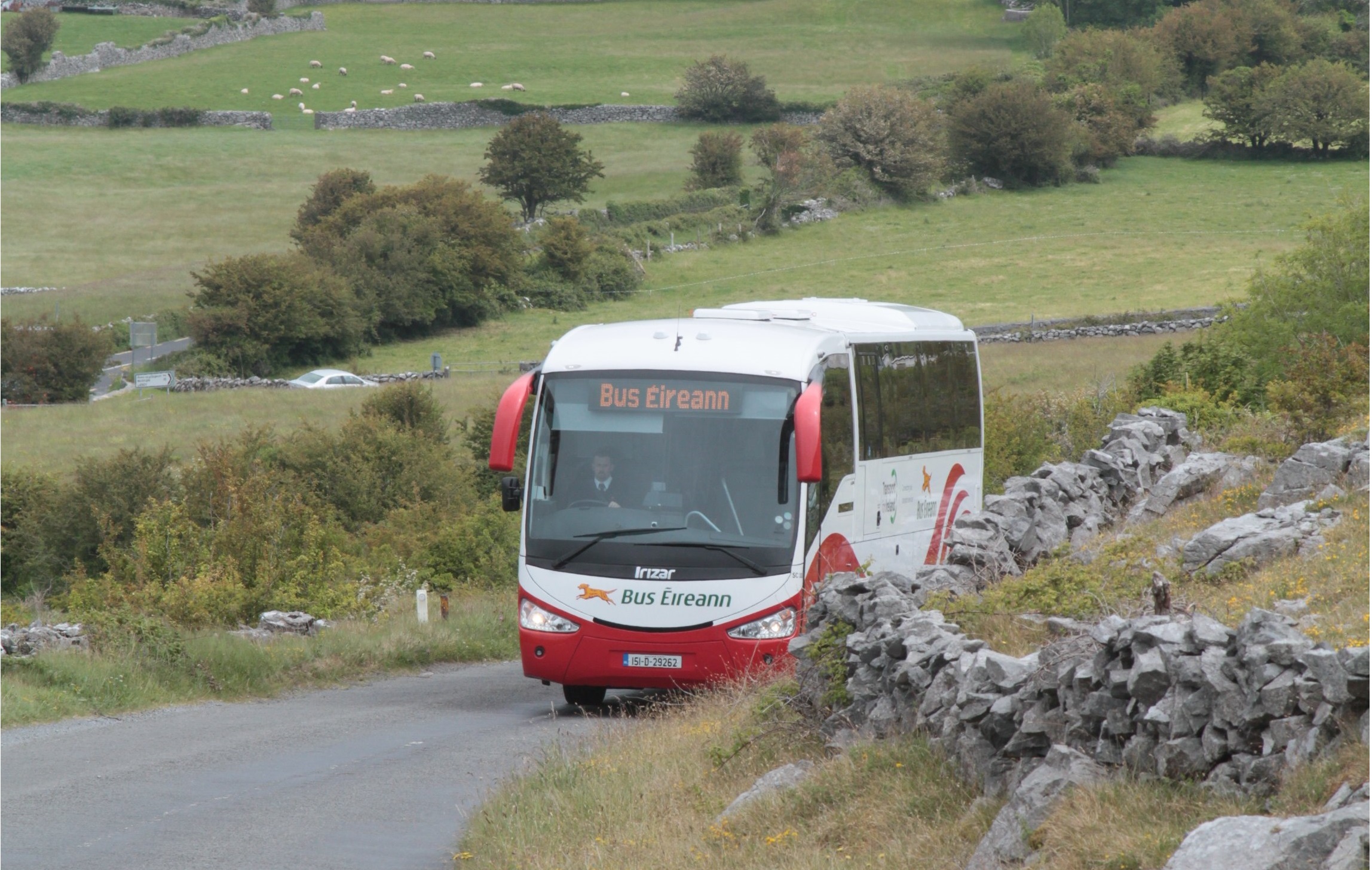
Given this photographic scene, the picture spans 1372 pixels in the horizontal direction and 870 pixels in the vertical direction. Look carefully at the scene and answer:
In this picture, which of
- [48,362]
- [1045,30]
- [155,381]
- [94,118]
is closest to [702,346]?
[155,381]

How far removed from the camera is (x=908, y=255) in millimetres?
74812

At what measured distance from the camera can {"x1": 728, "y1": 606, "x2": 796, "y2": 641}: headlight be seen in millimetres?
12219

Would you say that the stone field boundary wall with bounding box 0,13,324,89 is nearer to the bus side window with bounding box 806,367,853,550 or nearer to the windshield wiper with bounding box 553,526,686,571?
the bus side window with bounding box 806,367,853,550

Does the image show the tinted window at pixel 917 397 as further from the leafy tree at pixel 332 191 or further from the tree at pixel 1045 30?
the tree at pixel 1045 30

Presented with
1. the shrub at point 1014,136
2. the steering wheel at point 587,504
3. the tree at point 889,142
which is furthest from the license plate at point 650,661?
the shrub at point 1014,136

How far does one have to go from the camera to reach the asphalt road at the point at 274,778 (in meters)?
8.62

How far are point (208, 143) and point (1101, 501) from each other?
95951 millimetres

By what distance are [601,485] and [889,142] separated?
258ft

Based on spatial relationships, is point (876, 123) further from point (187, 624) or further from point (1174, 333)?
point (187, 624)

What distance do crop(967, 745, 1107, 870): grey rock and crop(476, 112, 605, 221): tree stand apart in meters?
78.8

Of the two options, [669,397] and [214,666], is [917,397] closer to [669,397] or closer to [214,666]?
[669,397]

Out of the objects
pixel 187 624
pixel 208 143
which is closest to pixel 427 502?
pixel 187 624

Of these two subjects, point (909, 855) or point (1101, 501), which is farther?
point (1101, 501)

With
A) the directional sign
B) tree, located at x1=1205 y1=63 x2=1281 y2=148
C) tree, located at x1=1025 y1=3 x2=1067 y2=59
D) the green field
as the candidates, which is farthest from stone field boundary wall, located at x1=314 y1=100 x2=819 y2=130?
the directional sign
